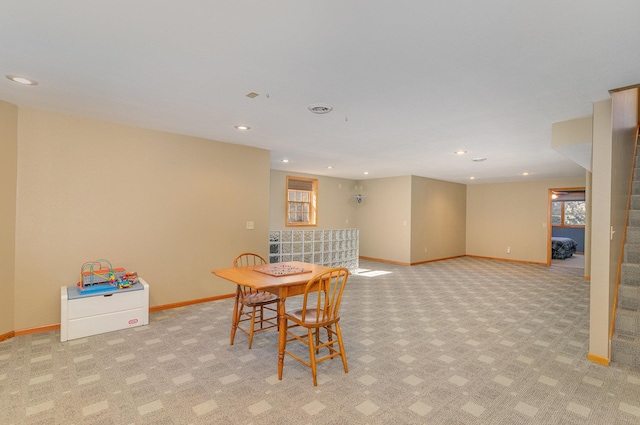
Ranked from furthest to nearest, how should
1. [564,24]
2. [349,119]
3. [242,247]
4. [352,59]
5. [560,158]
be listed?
1. [560,158]
2. [242,247]
3. [349,119]
4. [352,59]
5. [564,24]

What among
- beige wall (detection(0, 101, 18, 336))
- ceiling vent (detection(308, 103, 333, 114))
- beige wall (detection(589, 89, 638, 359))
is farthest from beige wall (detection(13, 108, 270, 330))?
beige wall (detection(589, 89, 638, 359))

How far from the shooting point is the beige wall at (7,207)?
326 cm

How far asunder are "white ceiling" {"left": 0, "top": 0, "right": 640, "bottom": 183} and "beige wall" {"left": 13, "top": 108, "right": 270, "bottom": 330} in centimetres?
37

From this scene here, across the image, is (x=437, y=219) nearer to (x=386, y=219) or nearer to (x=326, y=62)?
(x=386, y=219)

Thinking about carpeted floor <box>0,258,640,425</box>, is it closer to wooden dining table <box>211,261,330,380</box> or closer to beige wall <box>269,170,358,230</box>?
wooden dining table <box>211,261,330,380</box>

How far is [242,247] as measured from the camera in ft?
16.8

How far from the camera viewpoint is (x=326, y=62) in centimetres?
229

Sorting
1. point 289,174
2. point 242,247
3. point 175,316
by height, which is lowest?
point 175,316

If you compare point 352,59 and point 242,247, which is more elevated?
point 352,59

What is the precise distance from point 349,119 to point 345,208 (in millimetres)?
5955

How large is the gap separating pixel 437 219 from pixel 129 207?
7704 mm

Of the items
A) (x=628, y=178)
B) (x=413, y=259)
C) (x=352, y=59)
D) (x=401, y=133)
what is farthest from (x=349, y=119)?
(x=413, y=259)

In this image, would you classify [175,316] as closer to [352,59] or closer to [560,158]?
[352,59]

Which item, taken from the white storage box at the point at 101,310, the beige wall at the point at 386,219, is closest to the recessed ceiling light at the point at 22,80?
the white storage box at the point at 101,310
